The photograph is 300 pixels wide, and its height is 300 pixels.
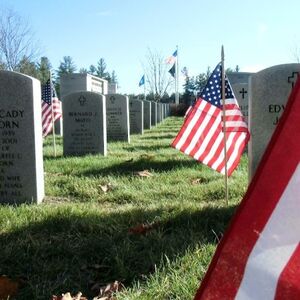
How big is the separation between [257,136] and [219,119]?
20.9 inches

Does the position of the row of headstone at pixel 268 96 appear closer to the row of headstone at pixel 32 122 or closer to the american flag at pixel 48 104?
the row of headstone at pixel 32 122

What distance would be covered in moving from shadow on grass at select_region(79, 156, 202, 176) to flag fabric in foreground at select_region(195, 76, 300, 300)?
6.41 metres

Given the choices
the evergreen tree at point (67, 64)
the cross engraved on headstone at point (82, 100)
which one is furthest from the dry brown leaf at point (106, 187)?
the evergreen tree at point (67, 64)

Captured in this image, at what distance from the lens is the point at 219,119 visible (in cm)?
573

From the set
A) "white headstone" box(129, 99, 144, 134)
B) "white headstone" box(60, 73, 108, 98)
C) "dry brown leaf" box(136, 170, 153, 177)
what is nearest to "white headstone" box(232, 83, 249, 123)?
"dry brown leaf" box(136, 170, 153, 177)

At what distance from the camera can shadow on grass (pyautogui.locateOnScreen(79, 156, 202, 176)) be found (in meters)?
7.77

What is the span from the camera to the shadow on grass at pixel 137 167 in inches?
306

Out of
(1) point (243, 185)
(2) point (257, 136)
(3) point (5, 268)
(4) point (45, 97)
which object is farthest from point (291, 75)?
(4) point (45, 97)

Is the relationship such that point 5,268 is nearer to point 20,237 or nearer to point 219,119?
point 20,237

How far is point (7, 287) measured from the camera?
3.30 m

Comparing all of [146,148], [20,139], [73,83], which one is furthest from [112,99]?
[73,83]

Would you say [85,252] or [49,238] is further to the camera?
[49,238]

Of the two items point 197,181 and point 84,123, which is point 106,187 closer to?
point 197,181

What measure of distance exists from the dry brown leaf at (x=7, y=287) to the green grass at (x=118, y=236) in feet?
0.16
